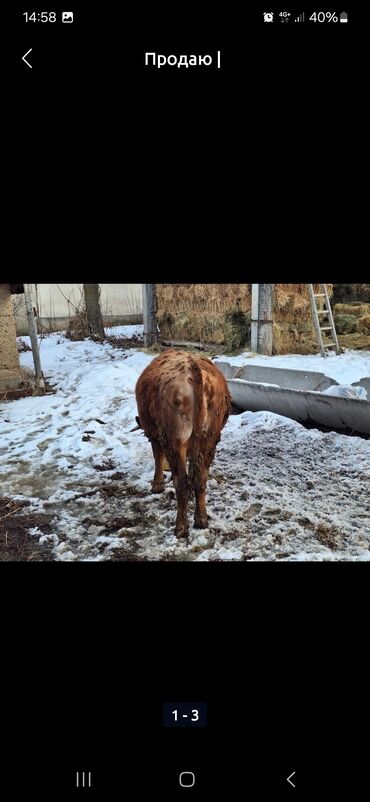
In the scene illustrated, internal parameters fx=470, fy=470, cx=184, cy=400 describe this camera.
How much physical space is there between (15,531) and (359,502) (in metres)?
1.52

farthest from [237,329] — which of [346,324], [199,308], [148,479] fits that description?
[148,479]

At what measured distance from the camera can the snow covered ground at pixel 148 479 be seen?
72.6 inches

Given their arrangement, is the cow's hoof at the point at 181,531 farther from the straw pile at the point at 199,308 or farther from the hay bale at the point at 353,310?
the hay bale at the point at 353,310

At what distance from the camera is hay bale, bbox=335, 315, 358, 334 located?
587 centimetres

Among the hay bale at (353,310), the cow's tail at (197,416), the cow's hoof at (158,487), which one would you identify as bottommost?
the cow's hoof at (158,487)

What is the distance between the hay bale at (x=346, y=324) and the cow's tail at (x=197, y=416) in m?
4.37

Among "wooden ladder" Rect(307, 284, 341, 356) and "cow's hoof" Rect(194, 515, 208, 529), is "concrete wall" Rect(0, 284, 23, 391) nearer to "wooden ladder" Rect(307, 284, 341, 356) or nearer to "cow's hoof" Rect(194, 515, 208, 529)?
"cow's hoof" Rect(194, 515, 208, 529)

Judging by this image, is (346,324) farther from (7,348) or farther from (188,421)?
(188,421)

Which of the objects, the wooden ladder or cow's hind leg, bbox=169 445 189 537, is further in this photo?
the wooden ladder

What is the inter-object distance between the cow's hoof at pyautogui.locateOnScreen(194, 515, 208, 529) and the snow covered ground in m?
0.03
